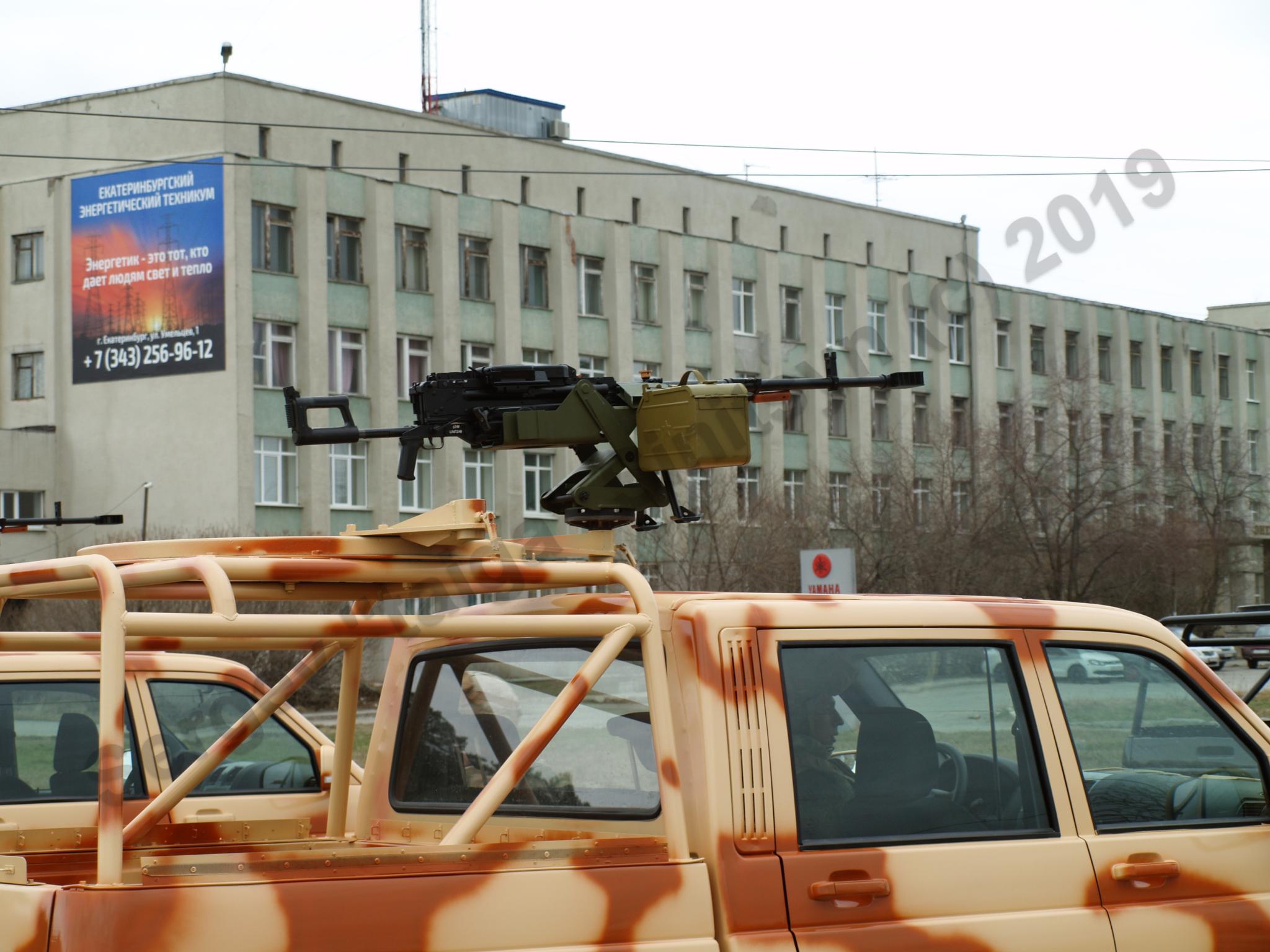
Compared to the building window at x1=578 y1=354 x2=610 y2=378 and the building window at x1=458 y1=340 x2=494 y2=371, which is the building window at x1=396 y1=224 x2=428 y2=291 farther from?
the building window at x1=578 y1=354 x2=610 y2=378

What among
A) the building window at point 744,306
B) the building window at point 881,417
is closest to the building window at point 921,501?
the building window at point 881,417

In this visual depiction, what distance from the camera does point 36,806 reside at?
751 centimetres

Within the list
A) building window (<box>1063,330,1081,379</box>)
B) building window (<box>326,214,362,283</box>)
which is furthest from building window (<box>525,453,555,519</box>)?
building window (<box>1063,330,1081,379</box>)

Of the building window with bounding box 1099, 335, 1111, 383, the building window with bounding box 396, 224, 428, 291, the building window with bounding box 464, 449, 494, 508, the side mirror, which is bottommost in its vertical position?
the side mirror

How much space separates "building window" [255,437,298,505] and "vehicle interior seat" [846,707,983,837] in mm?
42272

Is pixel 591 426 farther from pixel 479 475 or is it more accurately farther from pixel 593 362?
Result: pixel 593 362

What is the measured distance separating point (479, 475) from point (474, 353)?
144 inches

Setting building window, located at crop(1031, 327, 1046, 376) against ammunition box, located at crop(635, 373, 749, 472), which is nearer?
ammunition box, located at crop(635, 373, 749, 472)

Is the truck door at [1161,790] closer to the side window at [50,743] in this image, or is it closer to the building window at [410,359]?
the side window at [50,743]

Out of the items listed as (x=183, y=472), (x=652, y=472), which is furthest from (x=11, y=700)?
(x=183, y=472)

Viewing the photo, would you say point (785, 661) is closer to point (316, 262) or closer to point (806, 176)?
point (316, 262)

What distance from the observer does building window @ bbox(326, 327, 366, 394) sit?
47500mm

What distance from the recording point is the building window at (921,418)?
61.1m

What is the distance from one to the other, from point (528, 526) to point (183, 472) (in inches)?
382
